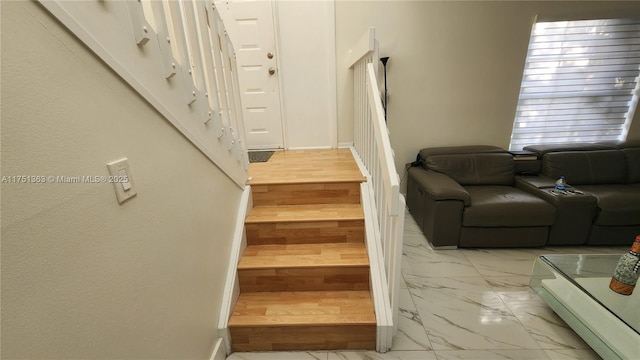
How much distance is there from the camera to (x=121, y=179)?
2.56 feet

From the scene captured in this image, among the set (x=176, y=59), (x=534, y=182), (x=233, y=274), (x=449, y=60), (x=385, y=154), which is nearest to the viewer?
(x=176, y=59)

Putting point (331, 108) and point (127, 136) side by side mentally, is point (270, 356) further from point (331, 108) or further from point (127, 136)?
Answer: point (331, 108)

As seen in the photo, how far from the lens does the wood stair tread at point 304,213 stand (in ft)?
6.01

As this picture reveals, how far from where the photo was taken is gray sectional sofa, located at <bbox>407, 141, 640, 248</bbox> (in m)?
2.22

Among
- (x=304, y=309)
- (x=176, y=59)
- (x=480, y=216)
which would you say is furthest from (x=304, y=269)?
(x=480, y=216)

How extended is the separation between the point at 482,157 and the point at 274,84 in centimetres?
249

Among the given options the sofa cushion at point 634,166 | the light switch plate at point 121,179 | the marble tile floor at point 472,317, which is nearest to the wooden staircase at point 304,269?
the marble tile floor at point 472,317

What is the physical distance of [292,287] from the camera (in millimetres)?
1693

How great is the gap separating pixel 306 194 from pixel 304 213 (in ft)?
0.64

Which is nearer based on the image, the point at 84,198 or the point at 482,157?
the point at 84,198

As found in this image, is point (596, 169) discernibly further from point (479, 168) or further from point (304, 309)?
point (304, 309)

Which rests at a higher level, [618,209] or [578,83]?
[578,83]

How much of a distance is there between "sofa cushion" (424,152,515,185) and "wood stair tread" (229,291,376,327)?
1.76 metres

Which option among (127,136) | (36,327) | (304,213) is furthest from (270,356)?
(127,136)
